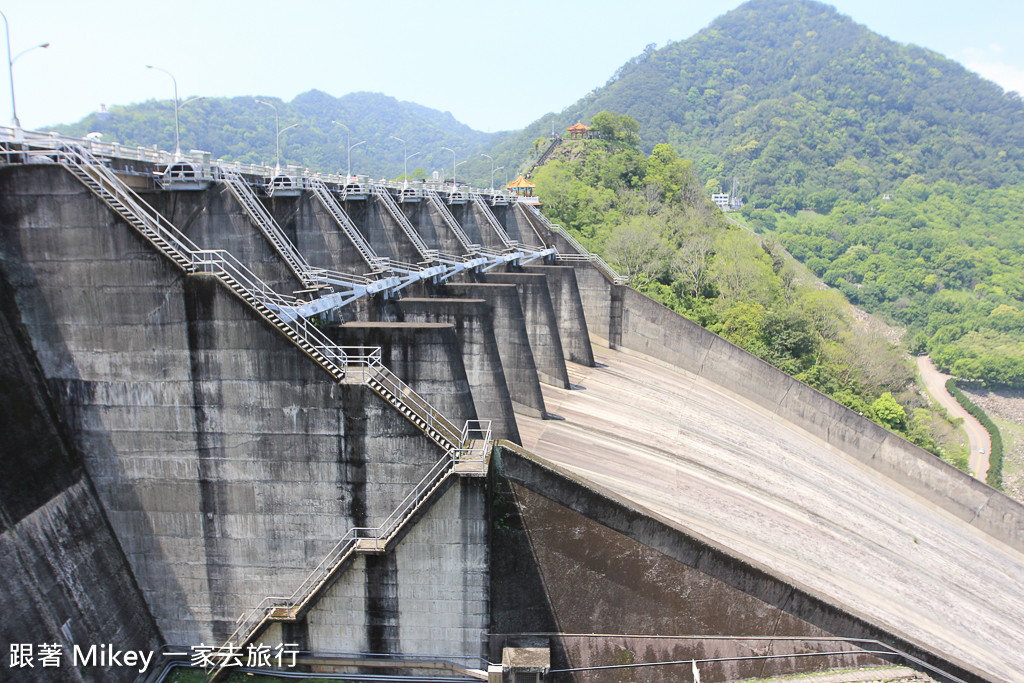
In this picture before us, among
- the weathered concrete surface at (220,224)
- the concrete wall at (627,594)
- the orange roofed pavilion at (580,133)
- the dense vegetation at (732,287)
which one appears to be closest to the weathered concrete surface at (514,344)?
the weathered concrete surface at (220,224)

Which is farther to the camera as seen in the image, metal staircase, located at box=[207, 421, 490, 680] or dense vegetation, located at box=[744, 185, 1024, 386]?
dense vegetation, located at box=[744, 185, 1024, 386]

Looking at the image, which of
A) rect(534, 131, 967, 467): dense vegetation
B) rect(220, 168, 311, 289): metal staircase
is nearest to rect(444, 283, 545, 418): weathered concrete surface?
rect(220, 168, 311, 289): metal staircase

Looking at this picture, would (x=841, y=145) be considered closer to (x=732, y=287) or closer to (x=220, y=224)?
(x=732, y=287)

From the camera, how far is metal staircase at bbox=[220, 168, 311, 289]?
18.9 meters

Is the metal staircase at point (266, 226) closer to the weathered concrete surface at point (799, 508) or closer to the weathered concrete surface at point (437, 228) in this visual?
the weathered concrete surface at point (799, 508)

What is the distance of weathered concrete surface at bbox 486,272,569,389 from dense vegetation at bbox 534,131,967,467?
55.6 feet

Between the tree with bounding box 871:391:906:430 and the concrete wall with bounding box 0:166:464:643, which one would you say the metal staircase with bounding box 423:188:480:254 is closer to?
the concrete wall with bounding box 0:166:464:643

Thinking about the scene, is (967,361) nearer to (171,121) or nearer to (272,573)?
(272,573)

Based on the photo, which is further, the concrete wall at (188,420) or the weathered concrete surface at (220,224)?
the weathered concrete surface at (220,224)

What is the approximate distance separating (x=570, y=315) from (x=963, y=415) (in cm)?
5599

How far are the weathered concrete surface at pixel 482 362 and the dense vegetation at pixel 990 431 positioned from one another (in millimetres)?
43627

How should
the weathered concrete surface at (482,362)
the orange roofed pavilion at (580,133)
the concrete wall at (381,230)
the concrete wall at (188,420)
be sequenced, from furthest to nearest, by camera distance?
the orange roofed pavilion at (580,133) → the concrete wall at (381,230) → the weathered concrete surface at (482,362) → the concrete wall at (188,420)

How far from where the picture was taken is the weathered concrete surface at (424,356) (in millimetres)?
17359

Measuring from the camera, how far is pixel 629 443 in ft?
81.4
